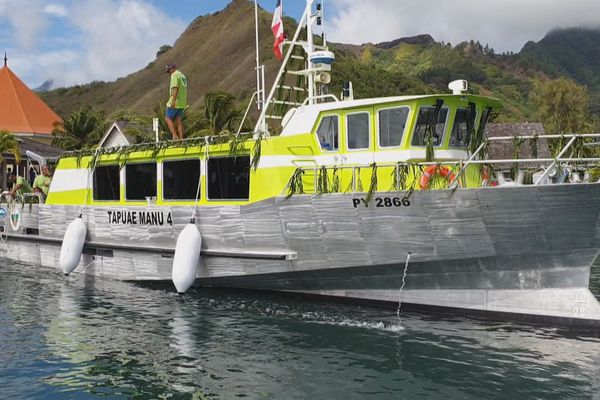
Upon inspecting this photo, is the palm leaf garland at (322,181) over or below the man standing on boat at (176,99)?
below

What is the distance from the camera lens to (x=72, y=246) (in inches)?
566

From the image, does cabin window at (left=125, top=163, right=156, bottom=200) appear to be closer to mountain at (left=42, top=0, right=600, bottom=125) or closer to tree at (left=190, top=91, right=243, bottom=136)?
tree at (left=190, top=91, right=243, bottom=136)

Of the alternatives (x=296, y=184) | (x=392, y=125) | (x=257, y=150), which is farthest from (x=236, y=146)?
(x=392, y=125)

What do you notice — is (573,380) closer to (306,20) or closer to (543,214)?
(543,214)

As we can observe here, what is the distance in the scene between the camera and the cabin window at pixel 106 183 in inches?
575

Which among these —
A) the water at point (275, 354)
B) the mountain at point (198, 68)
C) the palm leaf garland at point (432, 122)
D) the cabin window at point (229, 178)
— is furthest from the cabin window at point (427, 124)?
the mountain at point (198, 68)

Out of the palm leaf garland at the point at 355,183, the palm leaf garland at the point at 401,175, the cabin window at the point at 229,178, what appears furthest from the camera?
the cabin window at the point at 229,178

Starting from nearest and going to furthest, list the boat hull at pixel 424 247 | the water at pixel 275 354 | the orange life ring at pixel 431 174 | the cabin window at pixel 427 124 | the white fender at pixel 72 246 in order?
the water at pixel 275 354 < the boat hull at pixel 424 247 < the orange life ring at pixel 431 174 < the cabin window at pixel 427 124 < the white fender at pixel 72 246

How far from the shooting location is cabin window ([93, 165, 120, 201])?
575 inches

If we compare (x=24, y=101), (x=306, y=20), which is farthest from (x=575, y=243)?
(x=24, y=101)

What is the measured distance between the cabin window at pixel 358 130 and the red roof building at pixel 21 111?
161 feet

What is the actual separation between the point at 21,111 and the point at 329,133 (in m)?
54.3

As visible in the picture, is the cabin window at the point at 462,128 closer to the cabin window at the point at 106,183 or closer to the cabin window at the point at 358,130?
the cabin window at the point at 358,130

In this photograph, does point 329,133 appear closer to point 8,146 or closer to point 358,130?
point 358,130
